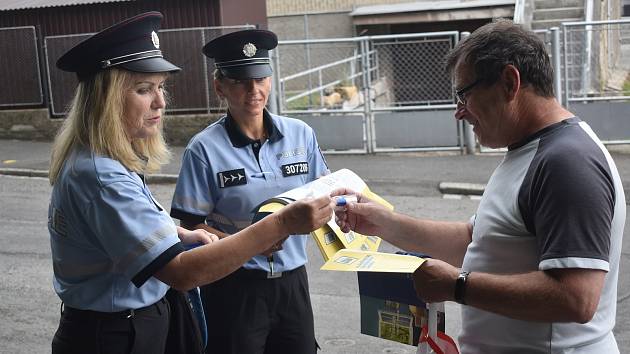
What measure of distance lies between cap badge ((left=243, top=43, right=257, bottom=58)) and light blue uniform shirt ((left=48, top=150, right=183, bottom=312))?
1.33m

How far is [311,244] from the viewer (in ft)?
29.1

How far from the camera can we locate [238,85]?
13.7 ft

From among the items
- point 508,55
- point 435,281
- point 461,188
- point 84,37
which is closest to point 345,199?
point 435,281

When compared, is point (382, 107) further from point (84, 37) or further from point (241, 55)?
point (241, 55)

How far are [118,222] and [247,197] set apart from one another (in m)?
1.17

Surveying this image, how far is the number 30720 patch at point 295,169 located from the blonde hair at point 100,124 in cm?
107

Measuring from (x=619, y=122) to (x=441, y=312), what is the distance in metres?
10.9

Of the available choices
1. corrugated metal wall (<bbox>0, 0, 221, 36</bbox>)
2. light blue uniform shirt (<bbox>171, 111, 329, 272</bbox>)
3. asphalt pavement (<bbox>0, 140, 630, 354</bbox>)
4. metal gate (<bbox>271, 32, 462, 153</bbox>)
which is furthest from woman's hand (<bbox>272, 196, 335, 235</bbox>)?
corrugated metal wall (<bbox>0, 0, 221, 36</bbox>)

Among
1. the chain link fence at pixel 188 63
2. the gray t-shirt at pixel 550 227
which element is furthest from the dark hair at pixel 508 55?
the chain link fence at pixel 188 63

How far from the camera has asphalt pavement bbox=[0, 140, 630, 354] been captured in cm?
637

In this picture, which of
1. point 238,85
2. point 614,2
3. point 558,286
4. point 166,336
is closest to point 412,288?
point 558,286

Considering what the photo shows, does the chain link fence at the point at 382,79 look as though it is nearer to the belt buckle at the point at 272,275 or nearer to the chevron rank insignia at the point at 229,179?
the chevron rank insignia at the point at 229,179

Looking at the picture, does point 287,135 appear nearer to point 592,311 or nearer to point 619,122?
point 592,311

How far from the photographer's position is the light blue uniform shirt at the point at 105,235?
9.44 ft
